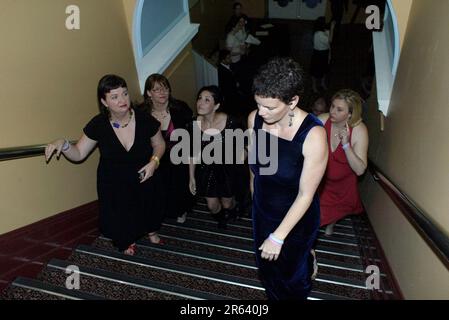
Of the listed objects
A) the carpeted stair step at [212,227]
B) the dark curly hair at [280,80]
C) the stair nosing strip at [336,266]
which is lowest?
the stair nosing strip at [336,266]

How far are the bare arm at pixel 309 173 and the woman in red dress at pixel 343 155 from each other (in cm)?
133

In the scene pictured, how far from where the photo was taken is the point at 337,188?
139 inches

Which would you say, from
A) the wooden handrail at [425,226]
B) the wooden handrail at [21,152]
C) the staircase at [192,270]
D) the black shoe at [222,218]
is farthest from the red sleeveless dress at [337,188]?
the wooden handrail at [21,152]

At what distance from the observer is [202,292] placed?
105 inches

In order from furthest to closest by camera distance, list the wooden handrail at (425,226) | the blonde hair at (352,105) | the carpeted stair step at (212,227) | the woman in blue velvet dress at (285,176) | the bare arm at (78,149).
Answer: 1. the carpeted stair step at (212,227)
2. the blonde hair at (352,105)
3. the bare arm at (78,149)
4. the woman in blue velvet dress at (285,176)
5. the wooden handrail at (425,226)

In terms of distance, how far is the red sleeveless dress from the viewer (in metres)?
3.43

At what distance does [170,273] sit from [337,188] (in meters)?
1.67

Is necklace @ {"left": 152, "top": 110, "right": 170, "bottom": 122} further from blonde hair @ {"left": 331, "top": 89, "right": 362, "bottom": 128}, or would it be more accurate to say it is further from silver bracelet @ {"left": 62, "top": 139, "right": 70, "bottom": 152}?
blonde hair @ {"left": 331, "top": 89, "right": 362, "bottom": 128}

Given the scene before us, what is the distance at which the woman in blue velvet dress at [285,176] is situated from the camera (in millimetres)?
1904

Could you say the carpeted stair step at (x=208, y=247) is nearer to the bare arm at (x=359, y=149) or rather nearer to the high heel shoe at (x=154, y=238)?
the high heel shoe at (x=154, y=238)

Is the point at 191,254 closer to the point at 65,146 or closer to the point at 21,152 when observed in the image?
the point at 65,146

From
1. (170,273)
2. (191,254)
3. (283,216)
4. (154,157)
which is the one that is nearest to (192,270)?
(170,273)

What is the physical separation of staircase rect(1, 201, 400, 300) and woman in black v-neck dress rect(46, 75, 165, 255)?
244mm
